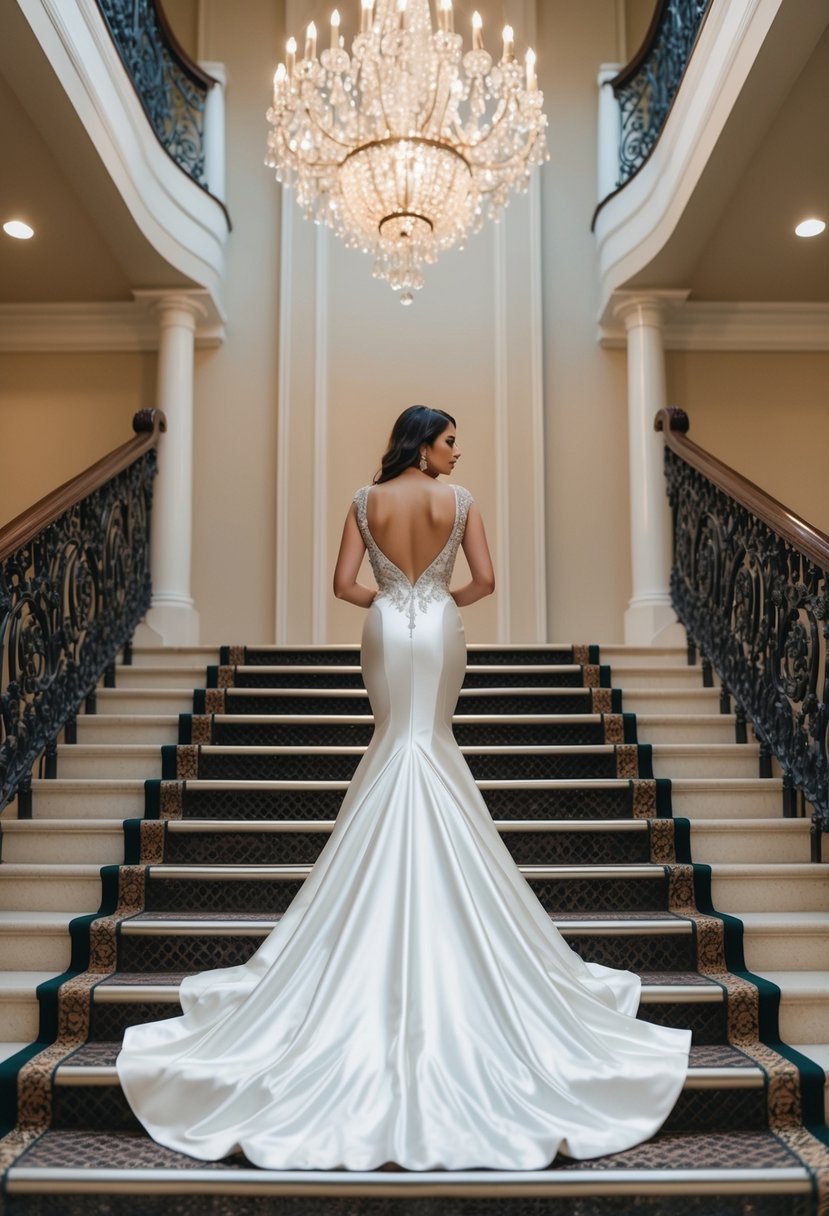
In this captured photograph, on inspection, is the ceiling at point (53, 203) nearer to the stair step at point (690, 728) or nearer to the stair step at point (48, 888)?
the stair step at point (48, 888)

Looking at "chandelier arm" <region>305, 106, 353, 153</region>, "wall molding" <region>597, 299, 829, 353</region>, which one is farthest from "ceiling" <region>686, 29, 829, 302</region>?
"chandelier arm" <region>305, 106, 353, 153</region>

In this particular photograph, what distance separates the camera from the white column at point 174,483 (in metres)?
6.95

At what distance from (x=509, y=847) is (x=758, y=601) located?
65.7 inches

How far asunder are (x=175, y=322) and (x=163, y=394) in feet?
1.79

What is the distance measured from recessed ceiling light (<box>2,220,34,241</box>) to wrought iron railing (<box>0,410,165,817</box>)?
1341 millimetres

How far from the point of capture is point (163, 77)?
7.00m

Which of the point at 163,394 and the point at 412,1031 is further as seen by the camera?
the point at 163,394

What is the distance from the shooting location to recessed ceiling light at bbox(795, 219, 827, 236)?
6.45m

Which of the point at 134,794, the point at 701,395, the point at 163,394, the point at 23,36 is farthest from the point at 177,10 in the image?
the point at 134,794

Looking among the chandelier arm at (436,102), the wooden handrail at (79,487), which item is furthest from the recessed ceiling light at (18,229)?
the chandelier arm at (436,102)

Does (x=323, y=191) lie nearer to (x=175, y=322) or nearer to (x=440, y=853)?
(x=175, y=322)

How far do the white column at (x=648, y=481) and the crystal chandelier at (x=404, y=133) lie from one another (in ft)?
5.59

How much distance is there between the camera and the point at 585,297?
8.11 meters

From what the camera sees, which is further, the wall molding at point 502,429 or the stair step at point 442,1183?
the wall molding at point 502,429
